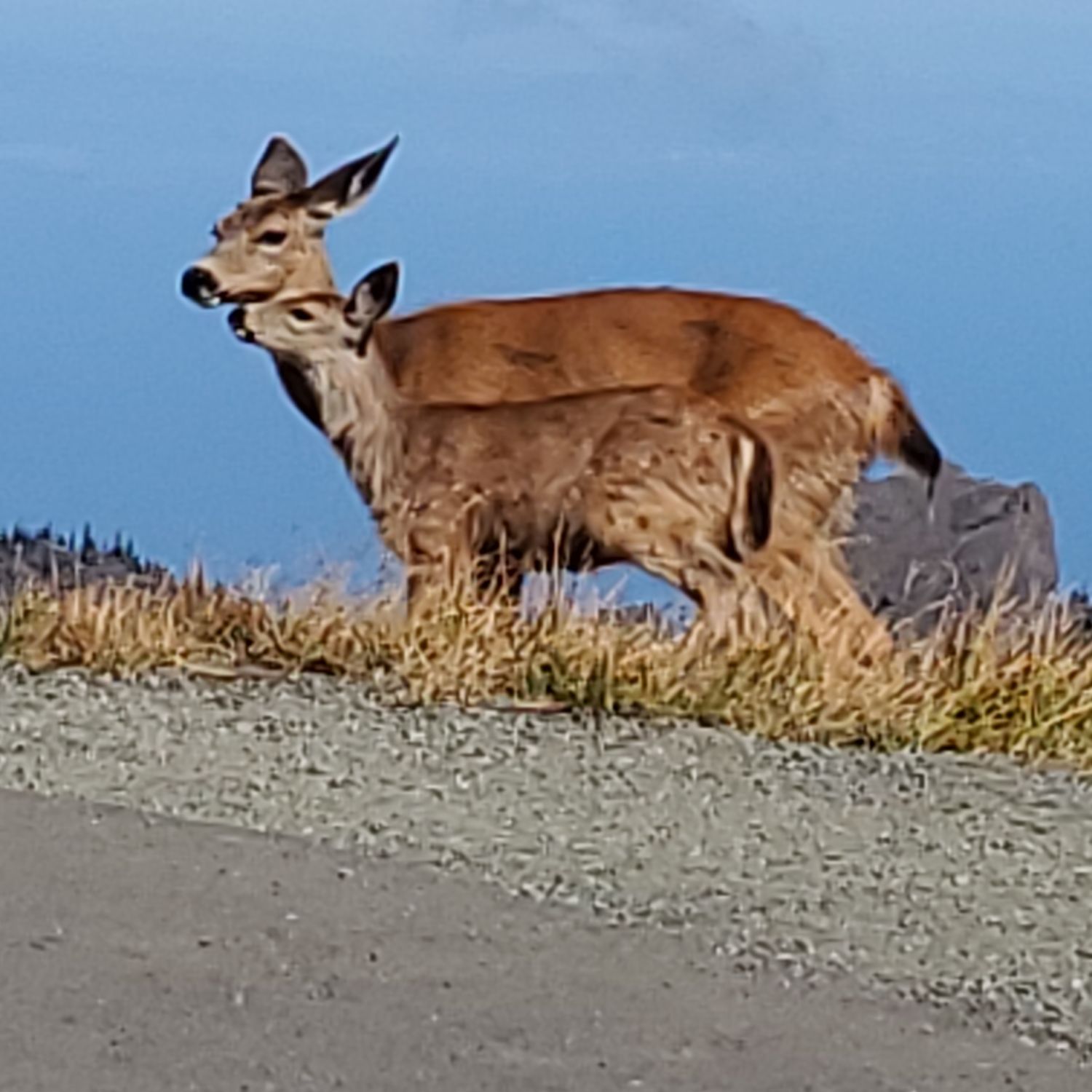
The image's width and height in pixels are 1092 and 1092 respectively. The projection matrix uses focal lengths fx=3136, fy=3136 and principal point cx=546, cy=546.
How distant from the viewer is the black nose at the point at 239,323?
12.2 m

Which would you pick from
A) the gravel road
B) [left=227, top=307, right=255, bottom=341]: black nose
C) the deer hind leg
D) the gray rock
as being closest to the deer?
the deer hind leg

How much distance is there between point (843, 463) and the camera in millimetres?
13477

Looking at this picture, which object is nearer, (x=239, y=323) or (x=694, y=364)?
(x=239, y=323)

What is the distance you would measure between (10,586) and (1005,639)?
4774 millimetres

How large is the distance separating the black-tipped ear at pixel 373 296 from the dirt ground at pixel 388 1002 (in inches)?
184

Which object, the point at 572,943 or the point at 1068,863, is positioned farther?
the point at 1068,863

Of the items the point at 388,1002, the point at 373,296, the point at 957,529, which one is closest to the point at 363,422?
the point at 373,296

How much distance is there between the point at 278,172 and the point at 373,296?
29.8 inches

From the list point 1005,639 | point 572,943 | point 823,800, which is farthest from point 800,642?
point 572,943

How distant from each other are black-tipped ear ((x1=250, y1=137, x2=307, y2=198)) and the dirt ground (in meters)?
5.17

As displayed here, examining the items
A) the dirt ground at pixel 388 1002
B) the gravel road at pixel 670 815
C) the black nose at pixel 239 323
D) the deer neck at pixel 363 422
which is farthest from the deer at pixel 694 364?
the dirt ground at pixel 388 1002

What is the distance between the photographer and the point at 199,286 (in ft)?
40.1

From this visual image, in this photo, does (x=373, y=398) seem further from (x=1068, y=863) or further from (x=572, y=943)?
(x=572, y=943)

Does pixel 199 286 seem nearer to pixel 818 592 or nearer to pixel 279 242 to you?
pixel 279 242
